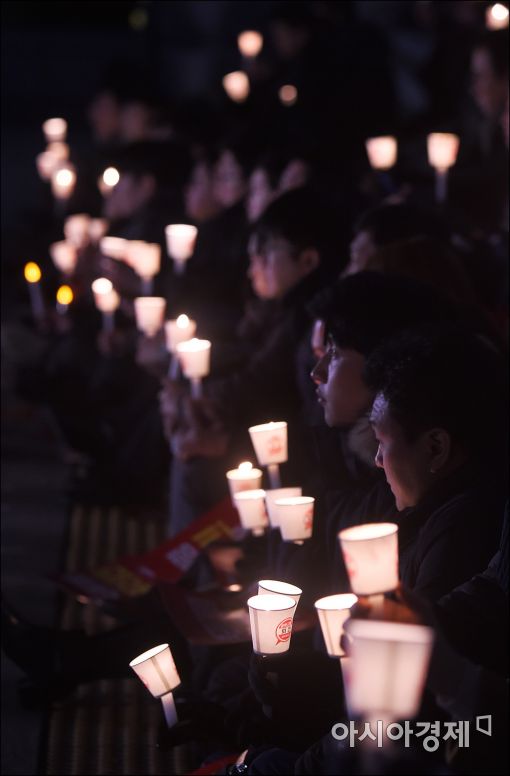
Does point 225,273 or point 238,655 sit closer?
point 238,655

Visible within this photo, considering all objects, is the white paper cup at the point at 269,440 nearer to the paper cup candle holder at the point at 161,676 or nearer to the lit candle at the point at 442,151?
the paper cup candle holder at the point at 161,676

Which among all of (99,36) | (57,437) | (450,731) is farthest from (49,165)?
(450,731)

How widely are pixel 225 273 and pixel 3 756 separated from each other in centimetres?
288

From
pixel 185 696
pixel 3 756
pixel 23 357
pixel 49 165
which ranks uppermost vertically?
pixel 49 165

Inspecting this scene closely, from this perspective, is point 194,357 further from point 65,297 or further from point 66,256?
point 66,256

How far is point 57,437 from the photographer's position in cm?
615

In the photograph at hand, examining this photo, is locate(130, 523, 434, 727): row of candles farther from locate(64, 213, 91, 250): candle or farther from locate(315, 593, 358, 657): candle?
locate(64, 213, 91, 250): candle

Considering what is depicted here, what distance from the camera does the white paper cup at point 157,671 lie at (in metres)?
2.45

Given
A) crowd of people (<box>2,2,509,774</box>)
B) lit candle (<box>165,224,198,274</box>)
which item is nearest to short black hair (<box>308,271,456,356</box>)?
crowd of people (<box>2,2,509,774</box>)

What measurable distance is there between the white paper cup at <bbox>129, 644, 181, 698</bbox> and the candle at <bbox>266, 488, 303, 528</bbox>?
49cm

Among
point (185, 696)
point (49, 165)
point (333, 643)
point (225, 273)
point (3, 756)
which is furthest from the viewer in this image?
point (49, 165)

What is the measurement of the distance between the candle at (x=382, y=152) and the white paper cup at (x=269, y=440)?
2.92 meters

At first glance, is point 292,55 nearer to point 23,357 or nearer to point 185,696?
point 23,357

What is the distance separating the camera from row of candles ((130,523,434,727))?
1.51 meters
